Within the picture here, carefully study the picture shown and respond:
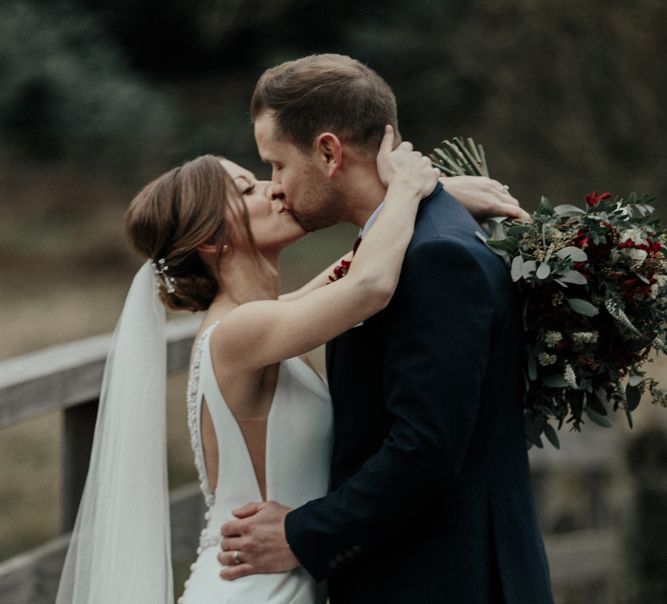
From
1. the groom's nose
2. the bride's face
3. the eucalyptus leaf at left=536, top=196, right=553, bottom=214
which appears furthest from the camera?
the bride's face

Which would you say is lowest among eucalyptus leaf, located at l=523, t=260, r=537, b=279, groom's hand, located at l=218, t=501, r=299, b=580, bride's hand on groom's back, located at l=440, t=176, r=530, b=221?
groom's hand, located at l=218, t=501, r=299, b=580

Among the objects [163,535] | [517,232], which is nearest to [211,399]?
[163,535]

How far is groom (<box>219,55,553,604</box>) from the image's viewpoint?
2686mm

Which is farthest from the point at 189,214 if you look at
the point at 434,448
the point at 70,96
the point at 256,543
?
the point at 70,96

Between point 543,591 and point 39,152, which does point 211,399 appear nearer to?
point 543,591

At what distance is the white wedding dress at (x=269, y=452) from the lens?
3.11 m

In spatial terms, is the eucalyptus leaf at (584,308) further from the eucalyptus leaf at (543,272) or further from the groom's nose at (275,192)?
the groom's nose at (275,192)

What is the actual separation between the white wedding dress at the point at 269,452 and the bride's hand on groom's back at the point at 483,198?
667 millimetres

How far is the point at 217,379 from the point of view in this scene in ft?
10.2

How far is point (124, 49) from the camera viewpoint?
1652cm

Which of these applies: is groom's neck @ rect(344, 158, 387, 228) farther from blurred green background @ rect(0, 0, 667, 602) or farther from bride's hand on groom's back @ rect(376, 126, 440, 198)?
blurred green background @ rect(0, 0, 667, 602)

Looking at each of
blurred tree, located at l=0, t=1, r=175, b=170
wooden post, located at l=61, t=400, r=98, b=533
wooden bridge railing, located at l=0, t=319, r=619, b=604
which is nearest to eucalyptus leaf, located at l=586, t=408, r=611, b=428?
wooden bridge railing, located at l=0, t=319, r=619, b=604

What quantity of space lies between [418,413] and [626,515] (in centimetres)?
329

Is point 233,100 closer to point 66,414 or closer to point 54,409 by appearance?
point 66,414
